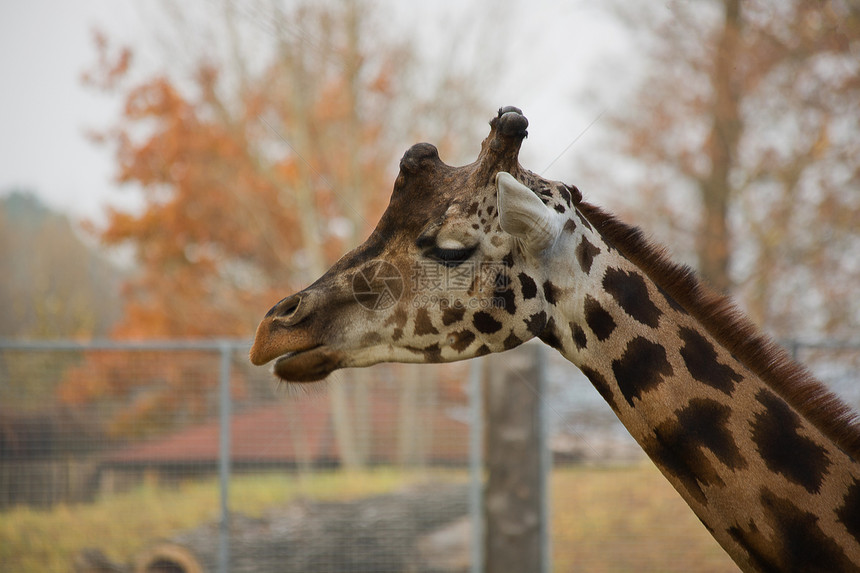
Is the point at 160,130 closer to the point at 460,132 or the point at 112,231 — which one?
the point at 112,231

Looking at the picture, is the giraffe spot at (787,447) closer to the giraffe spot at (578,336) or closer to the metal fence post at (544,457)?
the giraffe spot at (578,336)

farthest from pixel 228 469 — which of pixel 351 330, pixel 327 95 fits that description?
pixel 327 95

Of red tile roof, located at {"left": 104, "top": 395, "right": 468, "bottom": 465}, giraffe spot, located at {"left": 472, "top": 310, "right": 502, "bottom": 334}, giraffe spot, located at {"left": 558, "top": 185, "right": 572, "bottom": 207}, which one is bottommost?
giraffe spot, located at {"left": 472, "top": 310, "right": 502, "bottom": 334}

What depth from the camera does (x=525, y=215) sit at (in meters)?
2.26

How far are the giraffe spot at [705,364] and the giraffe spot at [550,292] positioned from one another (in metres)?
0.43

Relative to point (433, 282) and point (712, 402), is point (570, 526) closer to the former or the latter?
point (712, 402)

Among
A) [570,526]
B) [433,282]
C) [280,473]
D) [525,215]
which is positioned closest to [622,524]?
[570,526]

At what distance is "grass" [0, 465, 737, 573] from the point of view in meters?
6.78

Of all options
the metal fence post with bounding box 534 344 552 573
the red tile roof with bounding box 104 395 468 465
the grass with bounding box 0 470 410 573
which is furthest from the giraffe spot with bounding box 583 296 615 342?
the grass with bounding box 0 470 410 573

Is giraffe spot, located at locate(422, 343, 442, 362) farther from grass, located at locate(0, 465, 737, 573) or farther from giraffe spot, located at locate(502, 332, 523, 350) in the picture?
grass, located at locate(0, 465, 737, 573)

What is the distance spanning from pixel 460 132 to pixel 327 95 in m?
3.67

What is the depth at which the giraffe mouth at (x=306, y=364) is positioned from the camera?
245 cm

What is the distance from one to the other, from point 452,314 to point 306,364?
1.76ft

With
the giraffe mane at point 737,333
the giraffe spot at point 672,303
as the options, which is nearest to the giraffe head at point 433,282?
the giraffe mane at point 737,333
